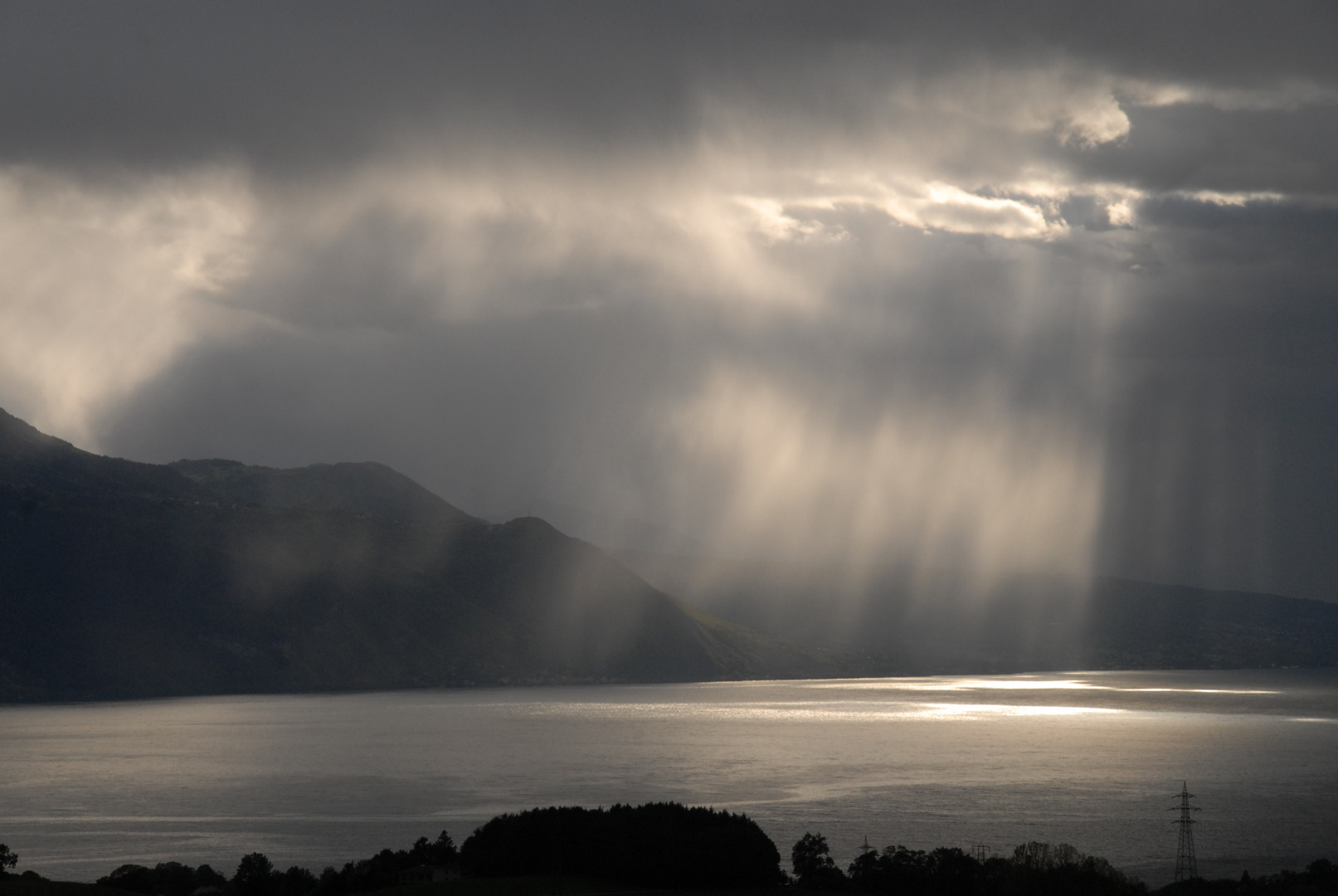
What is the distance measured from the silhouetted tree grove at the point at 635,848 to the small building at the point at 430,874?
96 centimetres

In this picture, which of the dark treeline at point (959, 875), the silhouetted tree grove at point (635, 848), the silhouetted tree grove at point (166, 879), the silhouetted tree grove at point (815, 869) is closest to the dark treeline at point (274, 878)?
the silhouetted tree grove at point (166, 879)

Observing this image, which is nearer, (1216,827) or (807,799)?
(1216,827)

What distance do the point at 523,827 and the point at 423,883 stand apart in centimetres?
882

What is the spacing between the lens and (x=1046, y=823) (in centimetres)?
11612

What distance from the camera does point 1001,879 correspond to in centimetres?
7562

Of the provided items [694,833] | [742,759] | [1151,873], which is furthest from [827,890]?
[742,759]

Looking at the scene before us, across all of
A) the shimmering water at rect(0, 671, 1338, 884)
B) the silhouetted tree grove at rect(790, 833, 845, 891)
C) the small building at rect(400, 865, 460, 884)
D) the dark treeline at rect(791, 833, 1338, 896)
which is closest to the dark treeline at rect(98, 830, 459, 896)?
the small building at rect(400, 865, 460, 884)

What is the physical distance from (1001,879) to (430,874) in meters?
37.2

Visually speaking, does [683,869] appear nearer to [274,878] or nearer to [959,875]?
[959,875]

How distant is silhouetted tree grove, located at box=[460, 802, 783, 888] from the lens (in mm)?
74188

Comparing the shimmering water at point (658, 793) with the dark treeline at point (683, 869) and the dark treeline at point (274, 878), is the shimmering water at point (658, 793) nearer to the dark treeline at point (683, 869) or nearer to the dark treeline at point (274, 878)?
the dark treeline at point (274, 878)

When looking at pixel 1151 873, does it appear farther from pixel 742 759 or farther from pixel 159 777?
pixel 159 777

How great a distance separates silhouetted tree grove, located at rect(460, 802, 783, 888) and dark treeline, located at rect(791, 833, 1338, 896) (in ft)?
16.6

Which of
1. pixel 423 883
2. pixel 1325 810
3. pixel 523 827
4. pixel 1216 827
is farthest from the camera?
pixel 1325 810
